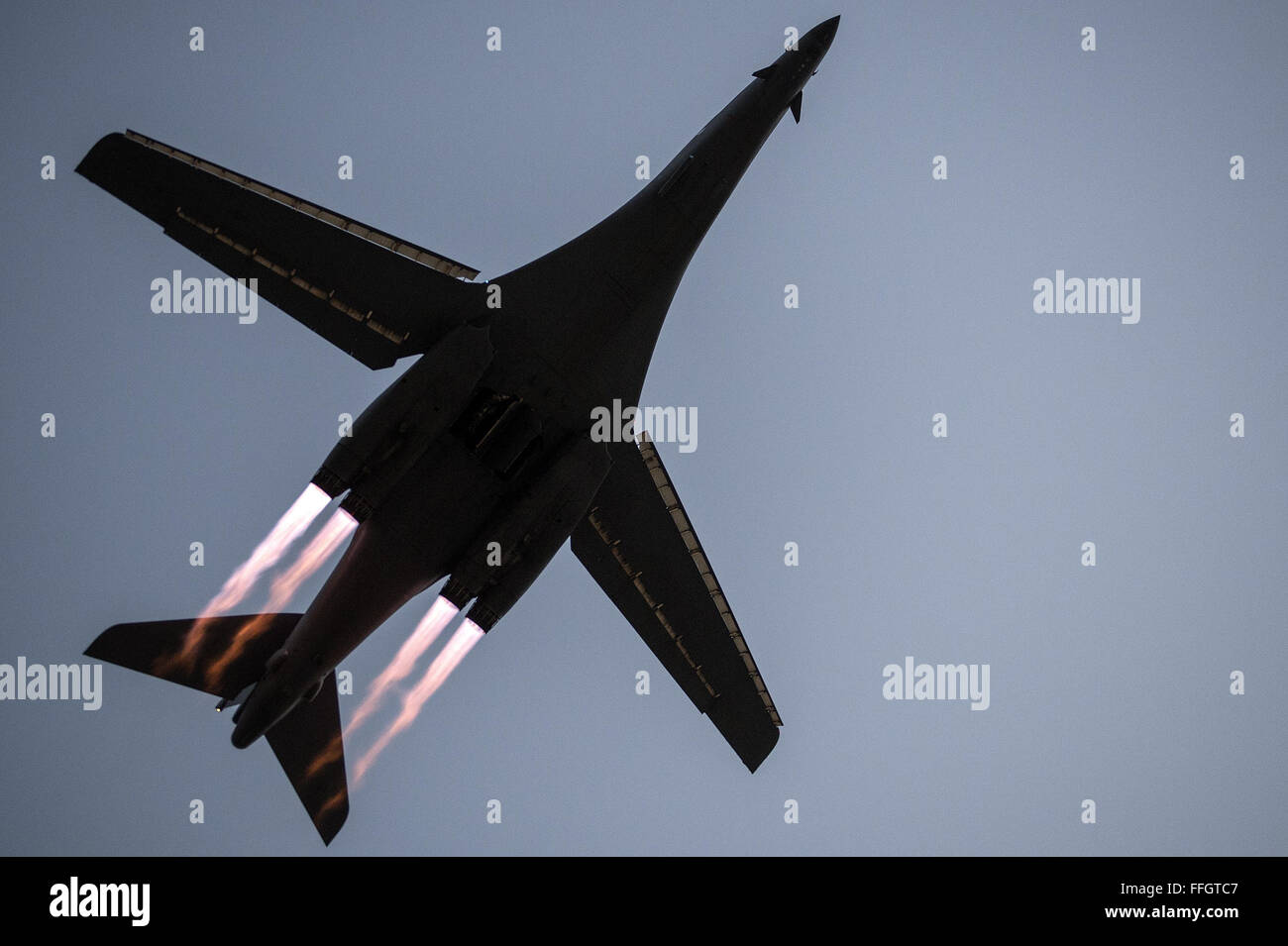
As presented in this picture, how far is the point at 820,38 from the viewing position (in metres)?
23.7

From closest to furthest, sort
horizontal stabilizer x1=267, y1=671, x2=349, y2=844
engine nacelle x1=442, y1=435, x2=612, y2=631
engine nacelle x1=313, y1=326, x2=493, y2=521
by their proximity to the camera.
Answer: engine nacelle x1=313, y1=326, x2=493, y2=521, engine nacelle x1=442, y1=435, x2=612, y2=631, horizontal stabilizer x1=267, y1=671, x2=349, y2=844

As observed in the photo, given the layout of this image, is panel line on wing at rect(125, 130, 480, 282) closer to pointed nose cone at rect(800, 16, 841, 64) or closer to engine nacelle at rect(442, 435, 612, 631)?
engine nacelle at rect(442, 435, 612, 631)

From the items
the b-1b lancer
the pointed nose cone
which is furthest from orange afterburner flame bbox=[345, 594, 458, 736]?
the pointed nose cone

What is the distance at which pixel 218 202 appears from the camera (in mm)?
21641

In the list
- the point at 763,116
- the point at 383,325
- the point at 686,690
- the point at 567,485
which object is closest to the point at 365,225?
the point at 383,325

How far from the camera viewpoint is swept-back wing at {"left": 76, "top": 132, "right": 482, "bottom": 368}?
21562 mm

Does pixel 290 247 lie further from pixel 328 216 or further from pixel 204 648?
pixel 204 648

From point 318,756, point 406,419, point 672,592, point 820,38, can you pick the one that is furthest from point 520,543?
point 820,38

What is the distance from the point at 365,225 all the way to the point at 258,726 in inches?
435

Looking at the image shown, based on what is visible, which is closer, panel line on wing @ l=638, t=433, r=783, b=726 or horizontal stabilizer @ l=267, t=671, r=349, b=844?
horizontal stabilizer @ l=267, t=671, r=349, b=844

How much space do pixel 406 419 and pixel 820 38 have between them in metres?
13.8

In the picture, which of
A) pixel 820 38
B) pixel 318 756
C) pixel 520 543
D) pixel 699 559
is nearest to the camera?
pixel 520 543

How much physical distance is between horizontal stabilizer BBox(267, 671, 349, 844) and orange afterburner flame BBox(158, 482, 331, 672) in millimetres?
2665

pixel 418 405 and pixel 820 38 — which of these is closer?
pixel 418 405
